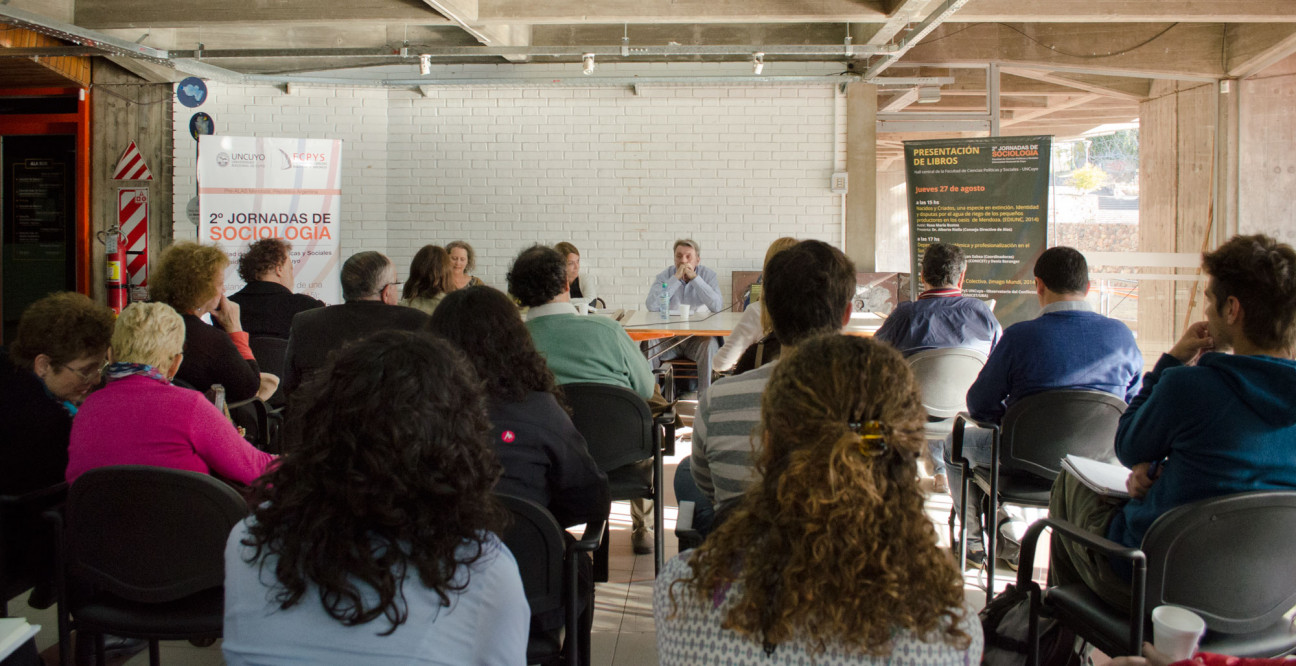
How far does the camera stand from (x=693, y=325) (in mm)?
4875

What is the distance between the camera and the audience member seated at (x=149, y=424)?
1.97 m

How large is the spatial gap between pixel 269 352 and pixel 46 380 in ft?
5.25

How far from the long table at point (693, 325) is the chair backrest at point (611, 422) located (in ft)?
5.42

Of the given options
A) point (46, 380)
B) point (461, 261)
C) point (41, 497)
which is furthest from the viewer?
point (461, 261)

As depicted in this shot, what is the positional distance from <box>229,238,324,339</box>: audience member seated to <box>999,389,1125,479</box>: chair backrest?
9.86ft

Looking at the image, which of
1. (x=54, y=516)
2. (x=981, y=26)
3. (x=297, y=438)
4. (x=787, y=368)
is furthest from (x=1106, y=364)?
(x=981, y=26)

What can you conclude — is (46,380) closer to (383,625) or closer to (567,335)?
(567,335)

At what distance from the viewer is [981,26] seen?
6949 millimetres

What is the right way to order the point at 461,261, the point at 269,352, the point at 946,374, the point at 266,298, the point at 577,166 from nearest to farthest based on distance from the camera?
the point at 946,374 → the point at 269,352 → the point at 266,298 → the point at 461,261 → the point at 577,166

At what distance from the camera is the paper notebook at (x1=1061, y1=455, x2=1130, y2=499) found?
2.04m

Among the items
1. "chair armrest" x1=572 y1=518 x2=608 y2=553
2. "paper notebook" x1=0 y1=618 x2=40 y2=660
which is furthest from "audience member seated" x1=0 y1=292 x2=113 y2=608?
"chair armrest" x1=572 y1=518 x2=608 y2=553

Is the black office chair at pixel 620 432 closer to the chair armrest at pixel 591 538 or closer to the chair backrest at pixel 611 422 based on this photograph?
the chair backrest at pixel 611 422

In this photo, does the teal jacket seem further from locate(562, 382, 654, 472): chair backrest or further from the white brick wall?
the white brick wall

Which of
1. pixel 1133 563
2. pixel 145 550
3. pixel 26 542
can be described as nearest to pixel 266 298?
pixel 26 542
